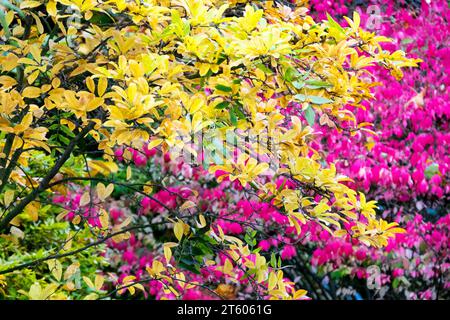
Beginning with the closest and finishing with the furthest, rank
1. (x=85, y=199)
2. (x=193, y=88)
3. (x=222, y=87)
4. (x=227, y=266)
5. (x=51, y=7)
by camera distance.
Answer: (x=222, y=87) → (x=51, y=7) → (x=193, y=88) → (x=227, y=266) → (x=85, y=199)

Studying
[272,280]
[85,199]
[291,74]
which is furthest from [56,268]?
[291,74]

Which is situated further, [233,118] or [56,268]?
[56,268]

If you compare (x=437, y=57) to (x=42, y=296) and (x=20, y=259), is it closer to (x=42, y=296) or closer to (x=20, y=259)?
(x=20, y=259)

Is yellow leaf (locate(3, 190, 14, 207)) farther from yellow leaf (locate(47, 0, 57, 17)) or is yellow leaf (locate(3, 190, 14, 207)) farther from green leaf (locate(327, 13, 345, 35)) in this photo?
green leaf (locate(327, 13, 345, 35))

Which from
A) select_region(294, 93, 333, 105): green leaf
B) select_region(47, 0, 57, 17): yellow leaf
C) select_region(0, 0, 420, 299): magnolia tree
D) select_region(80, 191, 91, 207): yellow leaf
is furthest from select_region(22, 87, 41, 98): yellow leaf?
select_region(294, 93, 333, 105): green leaf

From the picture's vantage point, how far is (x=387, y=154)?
15.0ft

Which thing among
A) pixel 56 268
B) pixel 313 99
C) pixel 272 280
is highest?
pixel 313 99

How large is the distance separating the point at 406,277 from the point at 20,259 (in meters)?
2.88

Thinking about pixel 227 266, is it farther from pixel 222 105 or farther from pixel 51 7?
pixel 51 7

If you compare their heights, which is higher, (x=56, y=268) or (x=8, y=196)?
(x=8, y=196)

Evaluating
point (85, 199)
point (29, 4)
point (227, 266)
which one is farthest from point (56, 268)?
point (29, 4)

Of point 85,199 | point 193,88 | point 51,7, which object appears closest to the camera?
point 51,7

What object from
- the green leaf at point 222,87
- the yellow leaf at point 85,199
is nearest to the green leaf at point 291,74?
the green leaf at point 222,87

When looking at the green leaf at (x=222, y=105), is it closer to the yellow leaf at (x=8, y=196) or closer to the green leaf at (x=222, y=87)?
the green leaf at (x=222, y=87)
